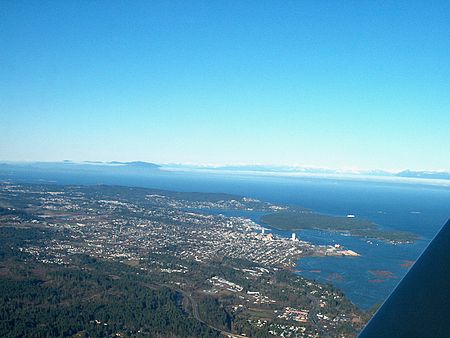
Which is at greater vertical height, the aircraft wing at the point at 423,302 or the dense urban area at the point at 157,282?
the aircraft wing at the point at 423,302

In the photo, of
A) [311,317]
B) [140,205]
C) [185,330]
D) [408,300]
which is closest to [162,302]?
[185,330]

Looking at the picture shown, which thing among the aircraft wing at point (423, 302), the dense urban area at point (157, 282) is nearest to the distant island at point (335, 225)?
the dense urban area at point (157, 282)

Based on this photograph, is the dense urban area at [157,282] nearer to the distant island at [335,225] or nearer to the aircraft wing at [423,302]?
the distant island at [335,225]

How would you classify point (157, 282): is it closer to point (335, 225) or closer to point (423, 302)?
point (423, 302)

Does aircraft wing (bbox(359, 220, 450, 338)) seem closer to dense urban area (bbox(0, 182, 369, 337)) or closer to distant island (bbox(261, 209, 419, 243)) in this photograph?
dense urban area (bbox(0, 182, 369, 337))

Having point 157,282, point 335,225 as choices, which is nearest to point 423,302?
point 157,282
